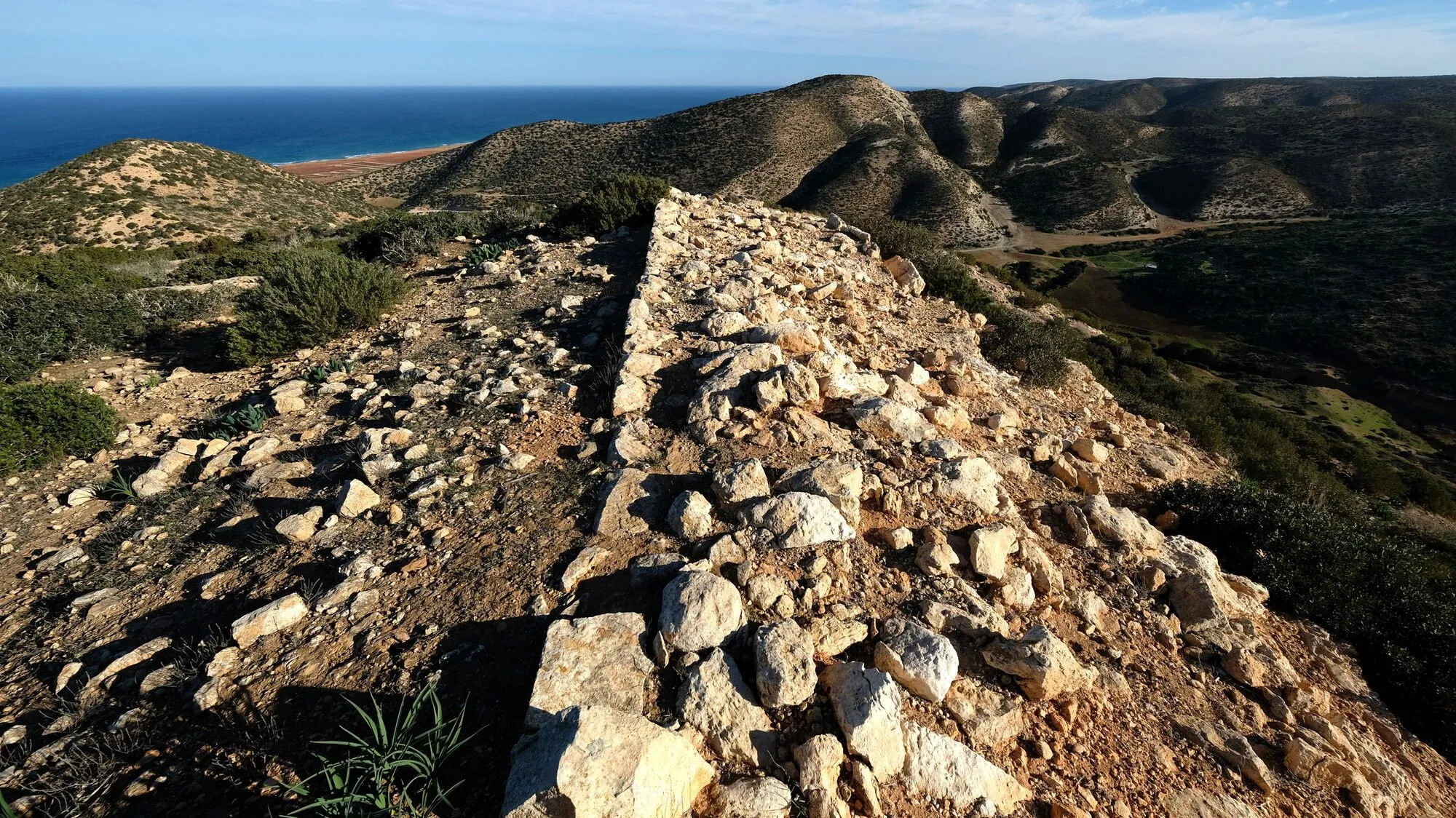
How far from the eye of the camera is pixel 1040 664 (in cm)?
316

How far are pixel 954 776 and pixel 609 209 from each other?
35.3ft

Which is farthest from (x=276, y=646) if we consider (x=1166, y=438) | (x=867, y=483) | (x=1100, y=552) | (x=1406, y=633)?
(x=1166, y=438)

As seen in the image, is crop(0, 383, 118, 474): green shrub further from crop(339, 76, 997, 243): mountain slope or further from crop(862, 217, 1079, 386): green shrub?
crop(339, 76, 997, 243): mountain slope

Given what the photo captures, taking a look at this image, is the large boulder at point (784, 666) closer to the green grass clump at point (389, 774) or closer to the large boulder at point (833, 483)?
the large boulder at point (833, 483)

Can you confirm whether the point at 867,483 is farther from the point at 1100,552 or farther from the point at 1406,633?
the point at 1406,633

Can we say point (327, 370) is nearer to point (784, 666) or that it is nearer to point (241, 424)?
point (241, 424)

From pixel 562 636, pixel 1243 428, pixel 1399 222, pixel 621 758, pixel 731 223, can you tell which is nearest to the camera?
pixel 621 758

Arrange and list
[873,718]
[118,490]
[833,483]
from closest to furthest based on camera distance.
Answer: [873,718] < [833,483] < [118,490]

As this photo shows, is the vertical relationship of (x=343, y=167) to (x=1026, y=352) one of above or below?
above

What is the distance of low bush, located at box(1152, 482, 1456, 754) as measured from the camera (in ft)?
13.3

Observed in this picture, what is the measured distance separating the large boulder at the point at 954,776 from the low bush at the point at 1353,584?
349cm

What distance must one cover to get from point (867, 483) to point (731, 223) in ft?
25.5

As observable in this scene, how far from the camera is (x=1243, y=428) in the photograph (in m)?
13.3

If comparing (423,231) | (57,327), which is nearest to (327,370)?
(57,327)
